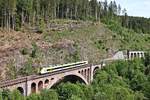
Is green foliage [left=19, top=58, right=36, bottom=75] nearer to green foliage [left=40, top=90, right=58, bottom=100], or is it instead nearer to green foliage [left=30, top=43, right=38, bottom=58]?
green foliage [left=30, top=43, right=38, bottom=58]

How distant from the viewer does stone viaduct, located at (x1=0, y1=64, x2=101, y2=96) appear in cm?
5372

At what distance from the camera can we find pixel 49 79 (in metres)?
61.0

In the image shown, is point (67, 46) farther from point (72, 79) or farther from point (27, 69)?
point (27, 69)

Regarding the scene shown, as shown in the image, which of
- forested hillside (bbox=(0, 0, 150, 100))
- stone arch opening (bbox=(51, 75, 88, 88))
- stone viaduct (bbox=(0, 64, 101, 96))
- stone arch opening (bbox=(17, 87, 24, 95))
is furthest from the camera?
stone arch opening (bbox=(51, 75, 88, 88))

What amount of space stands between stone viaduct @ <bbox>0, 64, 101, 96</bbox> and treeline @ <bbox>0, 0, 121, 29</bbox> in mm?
21092

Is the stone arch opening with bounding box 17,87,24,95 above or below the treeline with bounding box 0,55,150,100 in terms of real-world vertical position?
above

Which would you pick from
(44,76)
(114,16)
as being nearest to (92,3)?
(114,16)

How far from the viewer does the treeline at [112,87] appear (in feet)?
177

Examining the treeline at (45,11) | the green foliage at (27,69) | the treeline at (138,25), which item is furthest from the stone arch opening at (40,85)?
the treeline at (138,25)

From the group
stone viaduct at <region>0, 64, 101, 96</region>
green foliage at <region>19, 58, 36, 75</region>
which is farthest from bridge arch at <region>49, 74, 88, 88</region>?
green foliage at <region>19, 58, 36, 75</region>

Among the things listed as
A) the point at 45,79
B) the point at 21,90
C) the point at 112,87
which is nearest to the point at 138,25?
the point at 112,87

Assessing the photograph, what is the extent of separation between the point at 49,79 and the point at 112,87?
12.0 metres

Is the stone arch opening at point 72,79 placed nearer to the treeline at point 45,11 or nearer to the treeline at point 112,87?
the treeline at point 112,87

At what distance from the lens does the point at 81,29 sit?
103 meters
